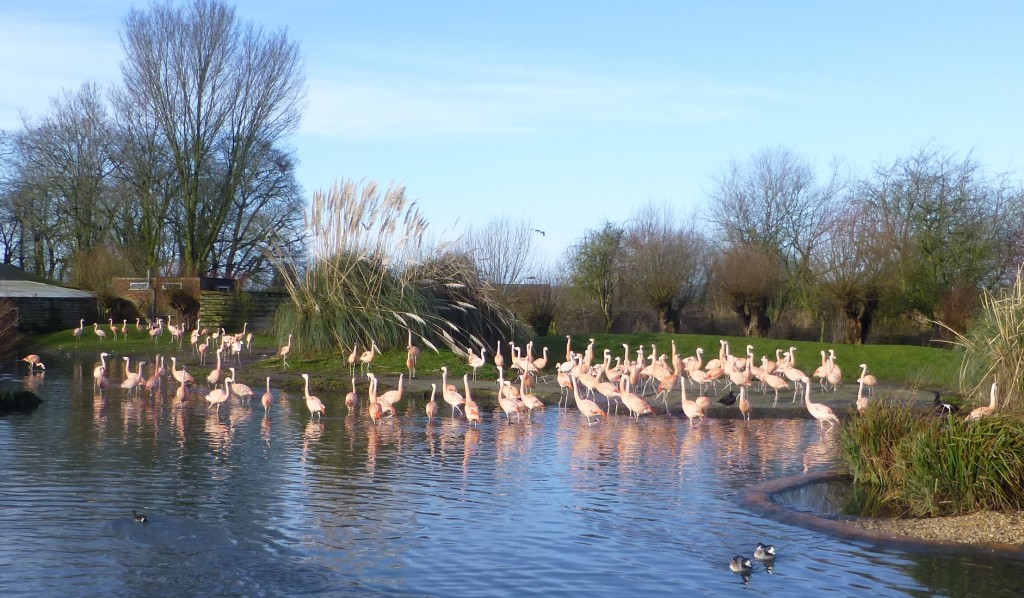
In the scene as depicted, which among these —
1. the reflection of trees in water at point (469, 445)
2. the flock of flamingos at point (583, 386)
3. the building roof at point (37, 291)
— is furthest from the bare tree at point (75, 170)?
the reflection of trees in water at point (469, 445)

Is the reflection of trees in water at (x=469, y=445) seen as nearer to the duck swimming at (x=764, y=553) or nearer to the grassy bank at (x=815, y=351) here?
the duck swimming at (x=764, y=553)

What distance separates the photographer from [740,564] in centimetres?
748

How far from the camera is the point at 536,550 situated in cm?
819

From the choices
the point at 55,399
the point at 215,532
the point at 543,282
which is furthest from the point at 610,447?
the point at 543,282

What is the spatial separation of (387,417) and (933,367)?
15.6m

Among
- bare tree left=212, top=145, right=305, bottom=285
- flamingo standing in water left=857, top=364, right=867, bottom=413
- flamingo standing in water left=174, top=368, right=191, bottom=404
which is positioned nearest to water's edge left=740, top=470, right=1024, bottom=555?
flamingo standing in water left=857, top=364, right=867, bottom=413

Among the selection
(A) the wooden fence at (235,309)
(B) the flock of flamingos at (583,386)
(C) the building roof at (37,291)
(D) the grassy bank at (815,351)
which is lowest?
(B) the flock of flamingos at (583,386)

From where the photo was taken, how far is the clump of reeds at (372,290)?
24.4 m

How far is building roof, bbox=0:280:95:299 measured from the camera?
40.7m

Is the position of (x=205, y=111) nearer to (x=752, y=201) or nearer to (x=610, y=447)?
(x=752, y=201)

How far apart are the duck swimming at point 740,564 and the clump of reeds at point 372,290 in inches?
677

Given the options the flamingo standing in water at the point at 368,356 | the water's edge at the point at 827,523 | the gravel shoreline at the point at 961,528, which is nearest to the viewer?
the water's edge at the point at 827,523

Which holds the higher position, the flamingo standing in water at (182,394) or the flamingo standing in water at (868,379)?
the flamingo standing in water at (868,379)

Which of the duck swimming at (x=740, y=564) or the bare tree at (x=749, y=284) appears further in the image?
the bare tree at (x=749, y=284)
